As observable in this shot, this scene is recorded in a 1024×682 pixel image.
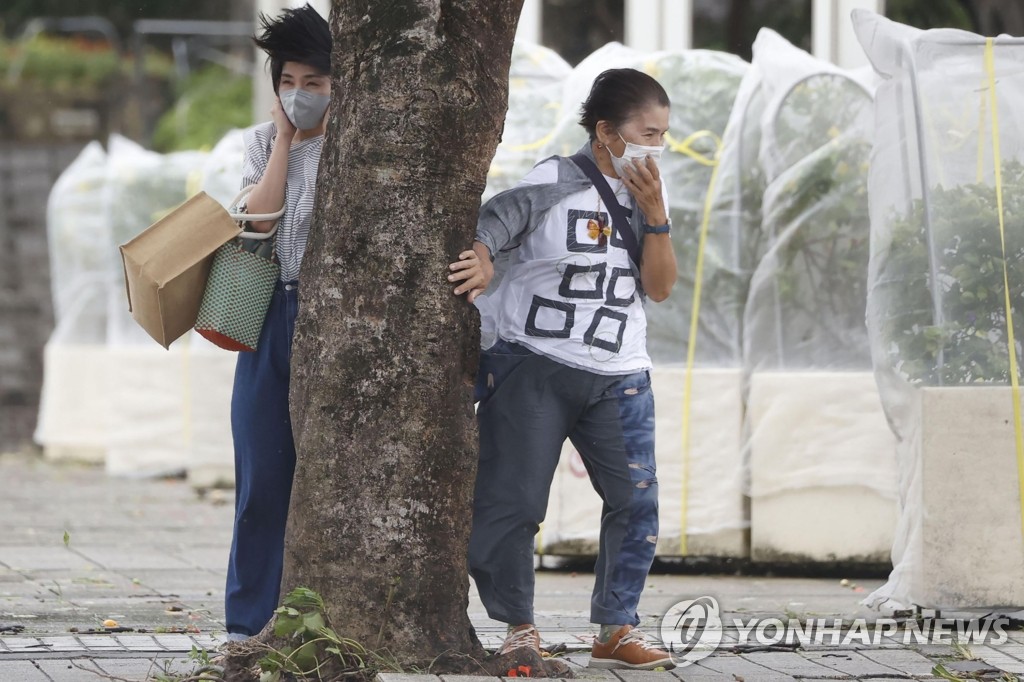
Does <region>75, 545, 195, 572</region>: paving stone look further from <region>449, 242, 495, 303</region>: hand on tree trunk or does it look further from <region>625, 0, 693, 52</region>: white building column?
<region>625, 0, 693, 52</region>: white building column

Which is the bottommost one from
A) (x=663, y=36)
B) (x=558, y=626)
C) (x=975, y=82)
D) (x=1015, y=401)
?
A: (x=558, y=626)

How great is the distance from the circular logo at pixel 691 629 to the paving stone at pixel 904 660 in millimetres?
489

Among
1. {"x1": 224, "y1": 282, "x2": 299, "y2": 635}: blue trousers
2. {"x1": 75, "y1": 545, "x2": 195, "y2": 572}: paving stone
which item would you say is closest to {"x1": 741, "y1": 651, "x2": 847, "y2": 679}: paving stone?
{"x1": 224, "y1": 282, "x2": 299, "y2": 635}: blue trousers

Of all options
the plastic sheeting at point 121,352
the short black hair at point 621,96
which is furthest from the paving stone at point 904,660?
the plastic sheeting at point 121,352

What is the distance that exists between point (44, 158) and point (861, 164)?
13.4 meters

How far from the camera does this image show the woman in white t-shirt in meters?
4.52

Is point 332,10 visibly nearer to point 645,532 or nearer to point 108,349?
point 645,532

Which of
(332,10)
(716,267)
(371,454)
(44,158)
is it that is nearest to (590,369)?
(371,454)

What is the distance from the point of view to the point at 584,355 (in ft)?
15.0

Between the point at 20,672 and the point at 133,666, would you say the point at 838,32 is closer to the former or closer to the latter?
the point at 133,666

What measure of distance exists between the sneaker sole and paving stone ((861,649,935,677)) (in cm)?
68

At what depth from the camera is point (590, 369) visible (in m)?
4.57

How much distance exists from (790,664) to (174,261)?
2.12 metres

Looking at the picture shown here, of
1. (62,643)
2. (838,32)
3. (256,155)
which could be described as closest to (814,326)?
(256,155)
